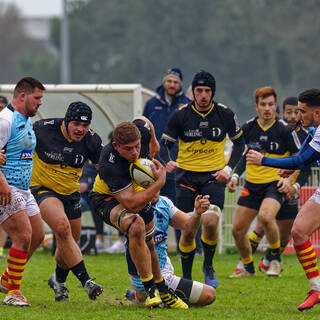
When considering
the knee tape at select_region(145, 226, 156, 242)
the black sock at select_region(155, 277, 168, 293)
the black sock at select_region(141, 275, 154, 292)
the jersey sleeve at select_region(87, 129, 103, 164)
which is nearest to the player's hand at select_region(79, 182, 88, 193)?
the jersey sleeve at select_region(87, 129, 103, 164)

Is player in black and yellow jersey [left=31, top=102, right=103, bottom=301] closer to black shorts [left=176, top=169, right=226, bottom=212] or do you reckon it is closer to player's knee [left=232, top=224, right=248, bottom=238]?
black shorts [left=176, top=169, right=226, bottom=212]

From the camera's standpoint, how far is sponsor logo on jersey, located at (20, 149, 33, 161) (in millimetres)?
9500

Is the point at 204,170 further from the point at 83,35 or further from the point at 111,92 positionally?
the point at 83,35

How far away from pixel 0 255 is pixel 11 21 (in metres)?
92.3

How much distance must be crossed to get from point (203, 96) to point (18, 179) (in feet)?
9.34

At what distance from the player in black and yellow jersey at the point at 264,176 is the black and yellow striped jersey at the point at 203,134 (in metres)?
1.14

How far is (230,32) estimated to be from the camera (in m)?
73.6

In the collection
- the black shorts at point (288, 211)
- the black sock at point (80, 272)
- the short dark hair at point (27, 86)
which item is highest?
the short dark hair at point (27, 86)

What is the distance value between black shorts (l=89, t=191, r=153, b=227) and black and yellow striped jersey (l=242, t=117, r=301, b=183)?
11.8 ft

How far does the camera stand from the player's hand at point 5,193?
8.99m

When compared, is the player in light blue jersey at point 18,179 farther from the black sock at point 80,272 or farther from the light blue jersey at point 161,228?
the light blue jersey at point 161,228

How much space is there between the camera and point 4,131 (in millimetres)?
9227

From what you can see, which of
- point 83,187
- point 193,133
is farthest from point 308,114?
point 83,187

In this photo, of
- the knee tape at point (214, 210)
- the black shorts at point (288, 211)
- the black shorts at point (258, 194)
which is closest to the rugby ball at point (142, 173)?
the knee tape at point (214, 210)
